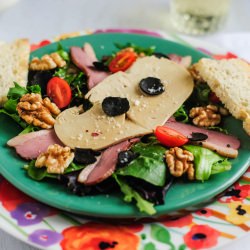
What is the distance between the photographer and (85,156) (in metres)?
3.77

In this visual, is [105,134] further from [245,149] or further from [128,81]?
[245,149]

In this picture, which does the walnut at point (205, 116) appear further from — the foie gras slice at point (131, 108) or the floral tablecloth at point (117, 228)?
the floral tablecloth at point (117, 228)

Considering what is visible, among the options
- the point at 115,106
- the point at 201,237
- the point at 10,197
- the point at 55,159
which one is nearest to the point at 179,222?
the point at 201,237

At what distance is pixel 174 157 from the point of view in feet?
12.4

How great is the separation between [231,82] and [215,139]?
2.16 ft

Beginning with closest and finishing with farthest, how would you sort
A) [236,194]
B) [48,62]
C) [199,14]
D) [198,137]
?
[236,194] → [198,137] → [48,62] → [199,14]

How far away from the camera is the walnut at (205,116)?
4.22m

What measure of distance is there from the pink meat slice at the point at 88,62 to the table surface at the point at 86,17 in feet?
4.21

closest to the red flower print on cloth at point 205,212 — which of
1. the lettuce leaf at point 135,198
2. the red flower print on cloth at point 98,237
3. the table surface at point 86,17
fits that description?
the lettuce leaf at point 135,198

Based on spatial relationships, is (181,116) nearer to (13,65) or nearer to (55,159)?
(55,159)

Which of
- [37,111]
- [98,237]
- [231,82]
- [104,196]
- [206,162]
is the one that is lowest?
[98,237]

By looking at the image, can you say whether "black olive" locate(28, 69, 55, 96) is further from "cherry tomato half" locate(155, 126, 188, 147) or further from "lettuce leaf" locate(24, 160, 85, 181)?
"cherry tomato half" locate(155, 126, 188, 147)

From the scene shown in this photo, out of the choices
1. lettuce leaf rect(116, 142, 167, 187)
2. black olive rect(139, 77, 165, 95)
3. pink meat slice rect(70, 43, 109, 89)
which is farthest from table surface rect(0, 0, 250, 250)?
lettuce leaf rect(116, 142, 167, 187)

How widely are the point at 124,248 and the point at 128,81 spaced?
1.58 metres
